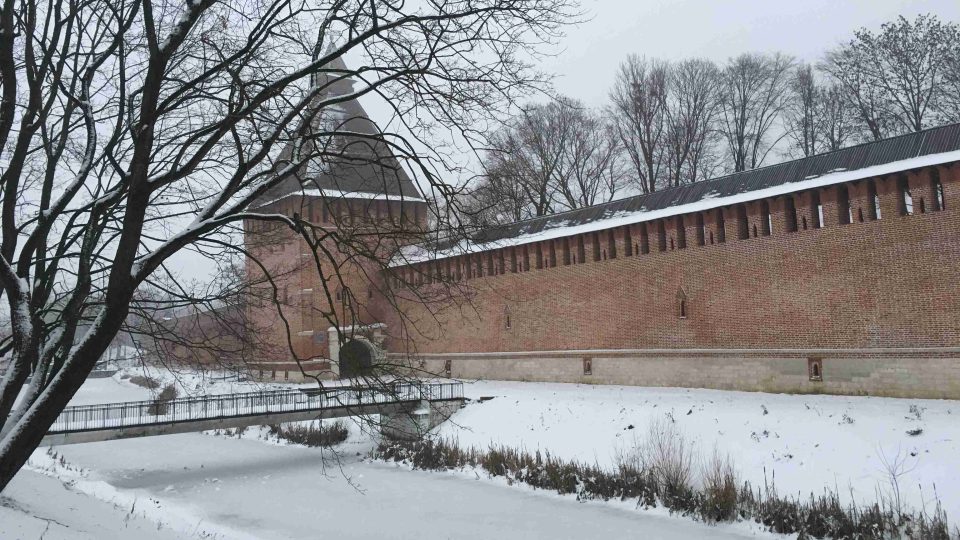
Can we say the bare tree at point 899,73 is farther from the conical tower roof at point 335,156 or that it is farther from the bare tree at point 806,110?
the conical tower roof at point 335,156

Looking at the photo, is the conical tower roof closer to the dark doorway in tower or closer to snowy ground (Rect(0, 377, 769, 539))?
the dark doorway in tower

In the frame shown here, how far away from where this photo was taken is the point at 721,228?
49.7 feet

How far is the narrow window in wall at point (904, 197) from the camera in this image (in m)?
12.6

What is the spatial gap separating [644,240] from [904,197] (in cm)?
517

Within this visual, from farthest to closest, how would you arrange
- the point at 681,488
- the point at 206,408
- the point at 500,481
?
the point at 206,408
the point at 500,481
the point at 681,488

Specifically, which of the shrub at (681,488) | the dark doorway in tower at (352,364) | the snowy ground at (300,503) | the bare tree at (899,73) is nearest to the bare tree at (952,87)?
the bare tree at (899,73)

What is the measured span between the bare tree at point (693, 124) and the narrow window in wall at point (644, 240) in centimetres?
872

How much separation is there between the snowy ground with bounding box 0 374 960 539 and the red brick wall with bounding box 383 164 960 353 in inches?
45.6

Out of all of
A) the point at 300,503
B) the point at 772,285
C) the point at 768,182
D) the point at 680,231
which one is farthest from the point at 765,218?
the point at 300,503

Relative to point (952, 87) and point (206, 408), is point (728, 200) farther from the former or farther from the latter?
point (206, 408)

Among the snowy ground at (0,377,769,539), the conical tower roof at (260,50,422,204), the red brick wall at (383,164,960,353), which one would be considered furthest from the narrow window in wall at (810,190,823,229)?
the conical tower roof at (260,50,422,204)

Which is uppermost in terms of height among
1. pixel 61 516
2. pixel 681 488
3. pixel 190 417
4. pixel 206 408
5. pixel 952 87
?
pixel 952 87

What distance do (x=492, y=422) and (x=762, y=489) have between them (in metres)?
6.44

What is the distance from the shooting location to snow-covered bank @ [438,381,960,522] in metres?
9.99
